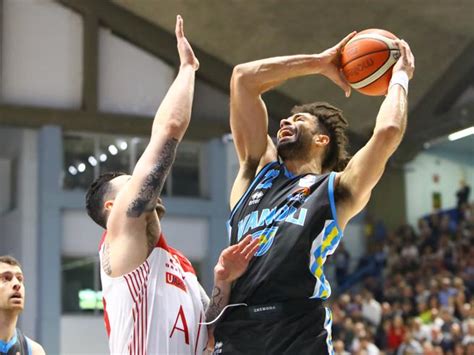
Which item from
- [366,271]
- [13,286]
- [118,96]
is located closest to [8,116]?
[118,96]

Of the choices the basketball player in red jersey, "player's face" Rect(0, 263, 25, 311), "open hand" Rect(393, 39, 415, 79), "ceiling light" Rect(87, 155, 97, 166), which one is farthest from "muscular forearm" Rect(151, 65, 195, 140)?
"ceiling light" Rect(87, 155, 97, 166)

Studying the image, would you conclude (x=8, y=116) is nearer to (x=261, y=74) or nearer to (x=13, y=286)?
(x=13, y=286)

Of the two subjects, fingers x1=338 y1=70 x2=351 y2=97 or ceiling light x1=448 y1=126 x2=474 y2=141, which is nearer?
fingers x1=338 y1=70 x2=351 y2=97

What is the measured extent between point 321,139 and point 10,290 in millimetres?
3254

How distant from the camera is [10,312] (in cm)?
754

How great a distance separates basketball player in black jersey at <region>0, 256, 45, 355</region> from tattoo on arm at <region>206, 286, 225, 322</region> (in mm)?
2908

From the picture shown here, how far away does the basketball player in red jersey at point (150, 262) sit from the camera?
4629 mm

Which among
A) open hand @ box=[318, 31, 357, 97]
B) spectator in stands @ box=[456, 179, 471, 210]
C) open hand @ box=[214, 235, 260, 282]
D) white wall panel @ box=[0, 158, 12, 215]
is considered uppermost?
white wall panel @ box=[0, 158, 12, 215]

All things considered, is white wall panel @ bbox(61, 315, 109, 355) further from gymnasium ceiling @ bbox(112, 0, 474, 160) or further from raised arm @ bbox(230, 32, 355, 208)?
raised arm @ bbox(230, 32, 355, 208)

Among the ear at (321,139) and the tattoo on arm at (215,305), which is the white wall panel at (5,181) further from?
the tattoo on arm at (215,305)

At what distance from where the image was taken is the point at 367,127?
24859 mm

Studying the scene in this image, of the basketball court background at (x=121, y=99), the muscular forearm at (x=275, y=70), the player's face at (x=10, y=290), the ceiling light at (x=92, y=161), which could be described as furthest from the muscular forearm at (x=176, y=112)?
the ceiling light at (x=92, y=161)

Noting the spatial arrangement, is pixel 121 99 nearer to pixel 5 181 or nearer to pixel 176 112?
pixel 5 181

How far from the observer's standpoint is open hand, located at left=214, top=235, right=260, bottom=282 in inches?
187
